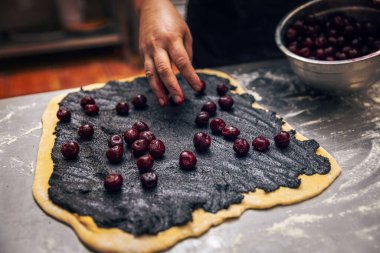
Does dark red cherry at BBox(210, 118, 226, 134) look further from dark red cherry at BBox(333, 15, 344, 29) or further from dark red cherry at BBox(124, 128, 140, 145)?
dark red cherry at BBox(333, 15, 344, 29)

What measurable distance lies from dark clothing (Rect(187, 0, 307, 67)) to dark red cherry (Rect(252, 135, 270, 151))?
0.79 metres

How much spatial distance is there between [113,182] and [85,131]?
337 millimetres

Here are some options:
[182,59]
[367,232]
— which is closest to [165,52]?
[182,59]

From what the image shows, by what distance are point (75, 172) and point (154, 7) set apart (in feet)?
2.75

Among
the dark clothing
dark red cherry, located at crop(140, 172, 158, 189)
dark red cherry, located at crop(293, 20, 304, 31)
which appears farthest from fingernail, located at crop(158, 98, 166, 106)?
dark red cherry, located at crop(293, 20, 304, 31)

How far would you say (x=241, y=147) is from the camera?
1273 mm

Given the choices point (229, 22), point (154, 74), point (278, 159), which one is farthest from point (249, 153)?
point (229, 22)

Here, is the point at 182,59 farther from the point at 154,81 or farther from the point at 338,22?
the point at 338,22

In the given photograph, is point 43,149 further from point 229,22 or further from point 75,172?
point 229,22

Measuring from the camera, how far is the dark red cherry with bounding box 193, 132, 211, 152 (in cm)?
129

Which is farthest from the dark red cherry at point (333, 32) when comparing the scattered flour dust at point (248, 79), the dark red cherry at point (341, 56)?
the scattered flour dust at point (248, 79)

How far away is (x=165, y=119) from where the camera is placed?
4.94ft

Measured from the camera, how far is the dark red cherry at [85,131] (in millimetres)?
1371

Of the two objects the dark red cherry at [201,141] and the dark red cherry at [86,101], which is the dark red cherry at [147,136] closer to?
the dark red cherry at [201,141]
